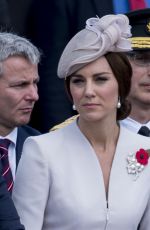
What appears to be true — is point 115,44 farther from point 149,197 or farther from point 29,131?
point 29,131

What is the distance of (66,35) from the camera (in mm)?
5266

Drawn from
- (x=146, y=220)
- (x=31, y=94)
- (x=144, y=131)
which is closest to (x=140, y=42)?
(x=144, y=131)

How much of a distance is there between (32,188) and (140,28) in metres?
1.69

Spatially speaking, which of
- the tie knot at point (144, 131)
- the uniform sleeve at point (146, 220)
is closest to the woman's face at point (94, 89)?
the uniform sleeve at point (146, 220)

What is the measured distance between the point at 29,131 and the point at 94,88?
1.06m

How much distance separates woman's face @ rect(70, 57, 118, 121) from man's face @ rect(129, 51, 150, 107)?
110 centimetres

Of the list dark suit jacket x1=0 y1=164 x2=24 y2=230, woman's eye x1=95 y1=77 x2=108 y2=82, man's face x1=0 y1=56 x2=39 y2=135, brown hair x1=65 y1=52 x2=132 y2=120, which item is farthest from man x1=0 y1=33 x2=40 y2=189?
dark suit jacket x1=0 y1=164 x2=24 y2=230

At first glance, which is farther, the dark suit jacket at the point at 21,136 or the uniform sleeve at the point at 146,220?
the dark suit jacket at the point at 21,136

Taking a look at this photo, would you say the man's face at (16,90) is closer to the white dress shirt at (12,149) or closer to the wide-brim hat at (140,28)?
the white dress shirt at (12,149)

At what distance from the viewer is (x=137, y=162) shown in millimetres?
3955

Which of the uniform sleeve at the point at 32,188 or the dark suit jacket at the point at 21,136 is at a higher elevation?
the uniform sleeve at the point at 32,188

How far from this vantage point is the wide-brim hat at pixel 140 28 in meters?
5.03

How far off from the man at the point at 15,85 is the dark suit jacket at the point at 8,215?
1.05 meters

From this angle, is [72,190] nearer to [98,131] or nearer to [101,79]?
[98,131]
